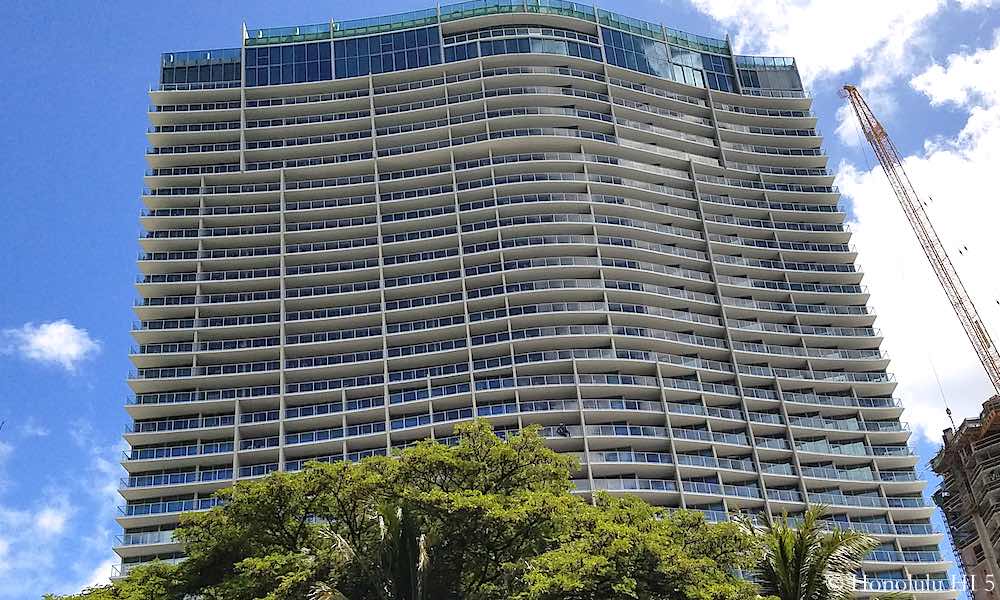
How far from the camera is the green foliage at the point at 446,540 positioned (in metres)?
36.2

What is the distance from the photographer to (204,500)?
8912cm

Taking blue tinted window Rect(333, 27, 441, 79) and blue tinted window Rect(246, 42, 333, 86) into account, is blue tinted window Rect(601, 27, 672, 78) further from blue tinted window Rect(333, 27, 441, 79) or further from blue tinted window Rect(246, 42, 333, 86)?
blue tinted window Rect(246, 42, 333, 86)

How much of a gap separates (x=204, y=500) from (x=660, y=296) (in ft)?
159

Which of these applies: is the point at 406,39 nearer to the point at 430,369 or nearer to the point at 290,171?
the point at 290,171

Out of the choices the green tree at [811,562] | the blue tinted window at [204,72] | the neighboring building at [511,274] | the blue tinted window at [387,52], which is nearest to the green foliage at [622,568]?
the green tree at [811,562]

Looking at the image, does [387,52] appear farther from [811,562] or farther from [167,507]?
[811,562]

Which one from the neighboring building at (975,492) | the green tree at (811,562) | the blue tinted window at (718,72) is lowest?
the green tree at (811,562)

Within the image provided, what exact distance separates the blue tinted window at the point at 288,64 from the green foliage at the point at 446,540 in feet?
243

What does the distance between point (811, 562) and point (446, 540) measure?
1622cm

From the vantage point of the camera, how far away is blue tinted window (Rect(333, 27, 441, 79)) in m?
112

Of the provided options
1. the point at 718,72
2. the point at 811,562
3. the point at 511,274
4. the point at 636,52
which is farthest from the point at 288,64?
the point at 811,562

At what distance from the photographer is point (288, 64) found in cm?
11338

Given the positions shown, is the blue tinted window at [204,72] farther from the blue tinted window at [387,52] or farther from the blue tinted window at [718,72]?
the blue tinted window at [718,72]

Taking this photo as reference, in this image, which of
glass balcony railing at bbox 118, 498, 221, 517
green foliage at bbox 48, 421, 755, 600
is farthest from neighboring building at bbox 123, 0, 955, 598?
green foliage at bbox 48, 421, 755, 600
